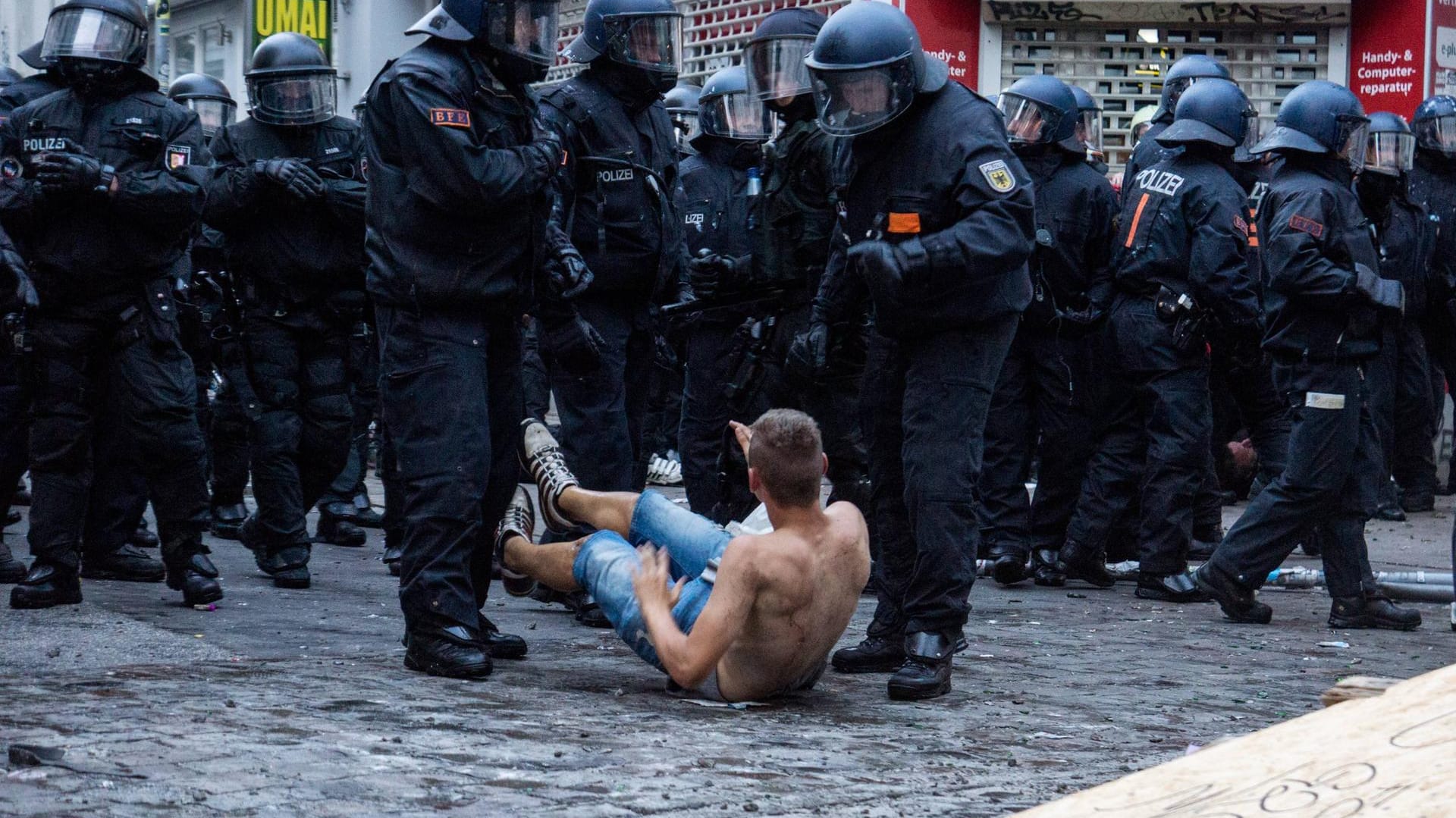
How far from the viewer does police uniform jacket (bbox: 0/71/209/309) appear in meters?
6.71

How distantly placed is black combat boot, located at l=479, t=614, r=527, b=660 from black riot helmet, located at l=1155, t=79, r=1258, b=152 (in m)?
3.89

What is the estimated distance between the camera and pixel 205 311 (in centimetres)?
967

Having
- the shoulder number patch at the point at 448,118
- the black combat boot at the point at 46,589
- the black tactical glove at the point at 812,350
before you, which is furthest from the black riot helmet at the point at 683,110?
the shoulder number patch at the point at 448,118

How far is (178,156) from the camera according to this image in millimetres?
6770

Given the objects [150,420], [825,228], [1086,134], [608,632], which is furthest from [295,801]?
[1086,134]

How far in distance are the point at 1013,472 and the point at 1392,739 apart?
218 inches

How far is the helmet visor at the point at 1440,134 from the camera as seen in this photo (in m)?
11.6

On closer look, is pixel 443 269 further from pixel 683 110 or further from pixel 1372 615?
pixel 683 110

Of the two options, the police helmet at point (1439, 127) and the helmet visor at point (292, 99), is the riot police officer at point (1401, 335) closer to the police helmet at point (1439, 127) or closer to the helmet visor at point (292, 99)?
the police helmet at point (1439, 127)

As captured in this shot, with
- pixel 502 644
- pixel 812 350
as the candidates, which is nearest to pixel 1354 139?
pixel 812 350

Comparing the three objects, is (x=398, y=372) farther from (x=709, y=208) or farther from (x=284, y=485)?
(x=709, y=208)

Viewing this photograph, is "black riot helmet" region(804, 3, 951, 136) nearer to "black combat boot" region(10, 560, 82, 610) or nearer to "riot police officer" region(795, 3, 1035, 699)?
"riot police officer" region(795, 3, 1035, 699)

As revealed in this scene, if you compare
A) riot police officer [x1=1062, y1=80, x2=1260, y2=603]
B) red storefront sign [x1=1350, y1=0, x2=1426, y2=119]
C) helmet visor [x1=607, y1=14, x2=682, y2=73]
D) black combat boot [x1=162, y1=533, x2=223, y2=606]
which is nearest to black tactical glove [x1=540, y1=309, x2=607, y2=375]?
helmet visor [x1=607, y1=14, x2=682, y2=73]

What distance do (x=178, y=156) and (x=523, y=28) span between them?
1969 mm
